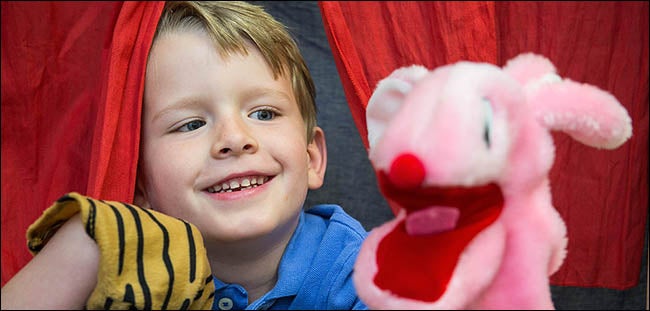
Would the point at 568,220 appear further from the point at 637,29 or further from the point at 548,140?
the point at 548,140

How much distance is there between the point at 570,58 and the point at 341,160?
0.47m

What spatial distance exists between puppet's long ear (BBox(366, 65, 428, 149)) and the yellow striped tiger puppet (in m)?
0.21

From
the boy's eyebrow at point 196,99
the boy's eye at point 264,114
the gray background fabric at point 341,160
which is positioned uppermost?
the boy's eyebrow at point 196,99

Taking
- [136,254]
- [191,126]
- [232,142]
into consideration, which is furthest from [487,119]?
[191,126]

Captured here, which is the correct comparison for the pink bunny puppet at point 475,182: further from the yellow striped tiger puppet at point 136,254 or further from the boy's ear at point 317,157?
the boy's ear at point 317,157

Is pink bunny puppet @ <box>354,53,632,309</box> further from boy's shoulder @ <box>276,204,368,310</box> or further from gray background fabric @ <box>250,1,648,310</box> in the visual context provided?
gray background fabric @ <box>250,1,648,310</box>

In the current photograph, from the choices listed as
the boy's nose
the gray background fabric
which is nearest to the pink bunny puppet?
the boy's nose

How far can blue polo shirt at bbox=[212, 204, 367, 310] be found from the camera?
1068 mm

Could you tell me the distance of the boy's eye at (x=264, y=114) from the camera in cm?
110

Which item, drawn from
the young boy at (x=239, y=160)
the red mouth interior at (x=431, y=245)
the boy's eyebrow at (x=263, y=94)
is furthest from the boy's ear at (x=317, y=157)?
the red mouth interior at (x=431, y=245)

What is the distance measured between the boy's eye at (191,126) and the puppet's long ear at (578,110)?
0.53 m

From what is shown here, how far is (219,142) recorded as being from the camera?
101 centimetres

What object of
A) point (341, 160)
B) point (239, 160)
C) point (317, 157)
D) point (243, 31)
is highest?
point (243, 31)

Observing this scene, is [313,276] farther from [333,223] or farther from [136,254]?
[136,254]
